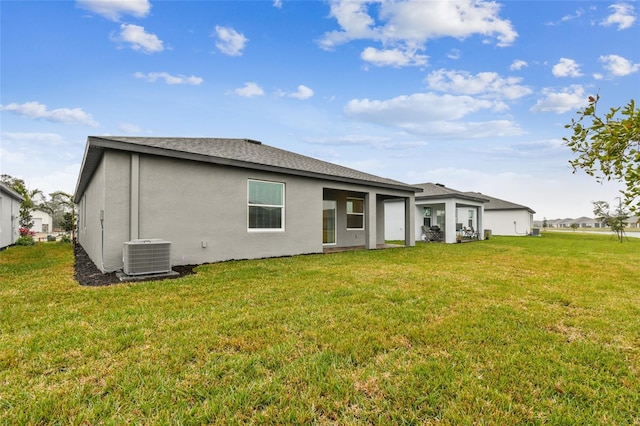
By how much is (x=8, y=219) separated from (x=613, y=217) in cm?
3791

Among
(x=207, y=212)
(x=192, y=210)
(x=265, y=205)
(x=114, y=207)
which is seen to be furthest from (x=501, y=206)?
(x=114, y=207)

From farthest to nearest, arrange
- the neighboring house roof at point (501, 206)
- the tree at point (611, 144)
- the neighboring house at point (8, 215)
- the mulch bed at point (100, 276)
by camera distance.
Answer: the neighboring house roof at point (501, 206)
the neighboring house at point (8, 215)
the mulch bed at point (100, 276)
the tree at point (611, 144)

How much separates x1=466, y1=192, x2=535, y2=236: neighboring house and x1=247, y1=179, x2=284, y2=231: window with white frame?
25.7 metres

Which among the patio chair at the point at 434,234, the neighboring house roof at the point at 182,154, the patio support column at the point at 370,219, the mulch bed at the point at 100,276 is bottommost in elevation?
the mulch bed at the point at 100,276

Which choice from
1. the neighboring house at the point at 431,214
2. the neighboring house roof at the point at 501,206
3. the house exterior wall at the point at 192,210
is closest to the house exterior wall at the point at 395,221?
the neighboring house at the point at 431,214

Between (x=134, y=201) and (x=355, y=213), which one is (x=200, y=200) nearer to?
(x=134, y=201)

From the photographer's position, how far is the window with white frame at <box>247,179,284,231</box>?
9211mm

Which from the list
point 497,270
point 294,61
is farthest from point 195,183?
point 497,270

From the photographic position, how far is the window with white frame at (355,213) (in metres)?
14.2

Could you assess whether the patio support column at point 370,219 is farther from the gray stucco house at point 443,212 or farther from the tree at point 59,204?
the tree at point 59,204

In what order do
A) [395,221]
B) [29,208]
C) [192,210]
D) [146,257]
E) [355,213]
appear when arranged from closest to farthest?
[146,257], [192,210], [355,213], [395,221], [29,208]

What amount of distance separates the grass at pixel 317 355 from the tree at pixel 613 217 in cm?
2090

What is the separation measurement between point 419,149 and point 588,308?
16955mm

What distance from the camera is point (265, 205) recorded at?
9492 mm
